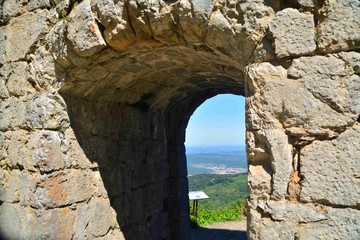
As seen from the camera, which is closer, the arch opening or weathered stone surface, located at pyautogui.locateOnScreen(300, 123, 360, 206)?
weathered stone surface, located at pyautogui.locateOnScreen(300, 123, 360, 206)

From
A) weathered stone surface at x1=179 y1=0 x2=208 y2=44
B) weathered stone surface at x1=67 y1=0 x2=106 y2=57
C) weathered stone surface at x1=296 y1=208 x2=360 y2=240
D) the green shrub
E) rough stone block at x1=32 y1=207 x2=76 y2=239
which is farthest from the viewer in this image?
the green shrub

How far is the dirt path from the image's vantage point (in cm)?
700

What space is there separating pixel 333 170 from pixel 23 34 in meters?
2.53

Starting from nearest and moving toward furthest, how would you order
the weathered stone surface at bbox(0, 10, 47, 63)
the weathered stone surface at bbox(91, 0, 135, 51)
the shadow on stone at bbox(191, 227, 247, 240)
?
the weathered stone surface at bbox(91, 0, 135, 51) < the weathered stone surface at bbox(0, 10, 47, 63) < the shadow on stone at bbox(191, 227, 247, 240)

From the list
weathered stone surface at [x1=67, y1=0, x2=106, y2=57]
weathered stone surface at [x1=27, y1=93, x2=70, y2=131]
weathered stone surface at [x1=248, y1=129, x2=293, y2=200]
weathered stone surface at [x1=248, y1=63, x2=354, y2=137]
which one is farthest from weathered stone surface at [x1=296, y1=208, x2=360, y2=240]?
weathered stone surface at [x1=27, y1=93, x2=70, y2=131]

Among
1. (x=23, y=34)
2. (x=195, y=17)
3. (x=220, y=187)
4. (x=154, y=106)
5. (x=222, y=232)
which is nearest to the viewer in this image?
(x=195, y=17)

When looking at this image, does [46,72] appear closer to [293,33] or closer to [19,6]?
[19,6]

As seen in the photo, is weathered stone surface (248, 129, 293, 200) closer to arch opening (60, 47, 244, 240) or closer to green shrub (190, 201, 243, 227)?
arch opening (60, 47, 244, 240)

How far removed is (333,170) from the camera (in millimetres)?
1738

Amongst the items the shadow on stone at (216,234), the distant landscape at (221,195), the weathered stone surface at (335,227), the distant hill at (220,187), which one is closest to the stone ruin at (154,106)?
the weathered stone surface at (335,227)

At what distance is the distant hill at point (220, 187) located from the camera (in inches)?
682

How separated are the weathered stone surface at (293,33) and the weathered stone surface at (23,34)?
1847 mm

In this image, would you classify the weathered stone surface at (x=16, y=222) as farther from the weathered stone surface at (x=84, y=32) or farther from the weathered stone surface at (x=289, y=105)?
the weathered stone surface at (x=289, y=105)

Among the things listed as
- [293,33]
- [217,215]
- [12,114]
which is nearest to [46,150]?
[12,114]
